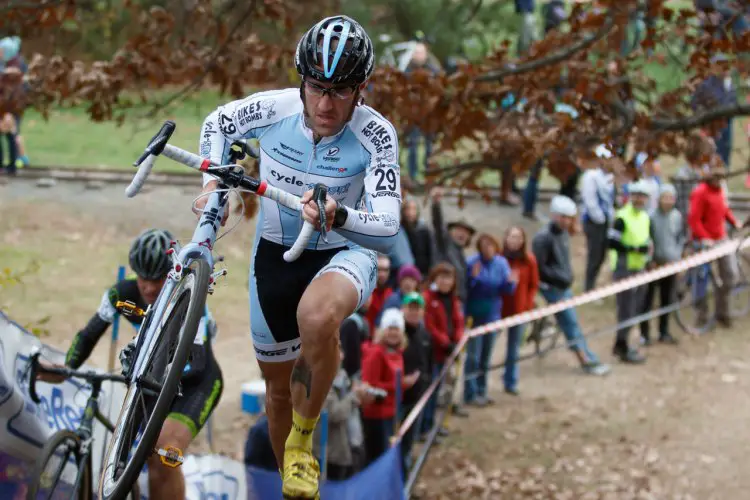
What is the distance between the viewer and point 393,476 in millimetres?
9523

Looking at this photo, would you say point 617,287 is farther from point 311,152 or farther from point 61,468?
point 311,152

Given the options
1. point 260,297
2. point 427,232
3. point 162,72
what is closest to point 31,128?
point 427,232

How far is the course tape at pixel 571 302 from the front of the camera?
12434 mm

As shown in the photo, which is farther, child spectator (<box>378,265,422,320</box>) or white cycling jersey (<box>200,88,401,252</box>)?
child spectator (<box>378,265,422,320</box>)

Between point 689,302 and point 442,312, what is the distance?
618cm

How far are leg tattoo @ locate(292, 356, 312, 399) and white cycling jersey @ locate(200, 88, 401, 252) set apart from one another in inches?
26.3

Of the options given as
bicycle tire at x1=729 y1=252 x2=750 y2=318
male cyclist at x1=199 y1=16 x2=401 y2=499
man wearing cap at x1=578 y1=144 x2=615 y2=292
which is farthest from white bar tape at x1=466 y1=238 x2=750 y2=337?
male cyclist at x1=199 y1=16 x2=401 y2=499

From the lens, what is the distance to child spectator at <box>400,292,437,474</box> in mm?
11938

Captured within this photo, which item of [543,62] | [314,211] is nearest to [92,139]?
[543,62]

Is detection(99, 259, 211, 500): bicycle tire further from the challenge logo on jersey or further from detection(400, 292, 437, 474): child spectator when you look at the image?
detection(400, 292, 437, 474): child spectator

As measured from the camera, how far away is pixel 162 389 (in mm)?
5090

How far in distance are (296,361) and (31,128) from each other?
24789 mm

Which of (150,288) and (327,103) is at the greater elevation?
(327,103)

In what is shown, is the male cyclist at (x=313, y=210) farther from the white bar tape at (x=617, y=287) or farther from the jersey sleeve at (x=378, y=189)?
the white bar tape at (x=617, y=287)
